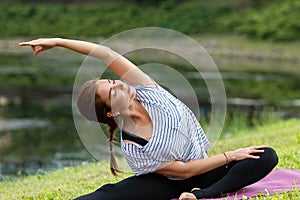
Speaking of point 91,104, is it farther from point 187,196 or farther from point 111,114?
point 187,196

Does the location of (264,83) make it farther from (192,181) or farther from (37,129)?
(192,181)

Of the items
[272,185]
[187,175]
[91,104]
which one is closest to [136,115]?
[91,104]

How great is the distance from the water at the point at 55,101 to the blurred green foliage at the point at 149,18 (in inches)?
359

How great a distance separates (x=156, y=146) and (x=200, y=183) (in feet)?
1.82

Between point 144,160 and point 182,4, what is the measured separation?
52304mm

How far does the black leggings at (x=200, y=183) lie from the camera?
523 centimetres

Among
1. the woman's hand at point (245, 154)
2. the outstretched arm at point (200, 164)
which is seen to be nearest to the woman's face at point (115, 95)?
the outstretched arm at point (200, 164)

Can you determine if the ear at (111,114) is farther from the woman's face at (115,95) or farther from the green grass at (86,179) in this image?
the green grass at (86,179)

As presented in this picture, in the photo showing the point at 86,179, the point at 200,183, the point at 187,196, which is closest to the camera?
the point at 187,196

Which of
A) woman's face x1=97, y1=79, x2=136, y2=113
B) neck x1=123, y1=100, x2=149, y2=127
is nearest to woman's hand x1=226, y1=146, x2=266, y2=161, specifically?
neck x1=123, y1=100, x2=149, y2=127

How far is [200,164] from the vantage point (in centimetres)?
521

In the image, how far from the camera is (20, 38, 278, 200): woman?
16.8 feet

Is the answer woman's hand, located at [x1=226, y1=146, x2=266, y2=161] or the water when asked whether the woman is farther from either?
the water

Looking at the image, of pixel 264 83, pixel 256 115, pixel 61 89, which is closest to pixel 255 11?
pixel 264 83
